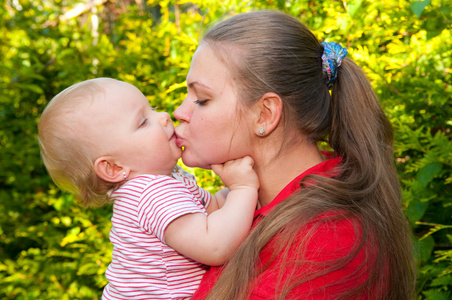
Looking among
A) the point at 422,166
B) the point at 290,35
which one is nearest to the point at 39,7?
the point at 290,35

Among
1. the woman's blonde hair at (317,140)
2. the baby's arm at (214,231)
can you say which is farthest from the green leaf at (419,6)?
the baby's arm at (214,231)

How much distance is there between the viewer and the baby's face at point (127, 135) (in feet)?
6.33

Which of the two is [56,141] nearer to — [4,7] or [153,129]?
[153,129]

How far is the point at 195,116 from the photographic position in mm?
1920

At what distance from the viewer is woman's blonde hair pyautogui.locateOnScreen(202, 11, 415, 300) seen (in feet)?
5.37

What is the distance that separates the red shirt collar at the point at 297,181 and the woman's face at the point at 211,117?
22cm

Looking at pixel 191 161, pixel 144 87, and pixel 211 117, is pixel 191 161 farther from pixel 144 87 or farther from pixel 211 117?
pixel 144 87

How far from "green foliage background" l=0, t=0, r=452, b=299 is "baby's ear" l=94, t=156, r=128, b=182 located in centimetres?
71

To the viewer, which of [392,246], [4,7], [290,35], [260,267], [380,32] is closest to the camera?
[260,267]

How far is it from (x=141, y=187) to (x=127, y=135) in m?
0.22

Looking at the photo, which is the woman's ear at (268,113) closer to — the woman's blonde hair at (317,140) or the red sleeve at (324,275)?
the woman's blonde hair at (317,140)

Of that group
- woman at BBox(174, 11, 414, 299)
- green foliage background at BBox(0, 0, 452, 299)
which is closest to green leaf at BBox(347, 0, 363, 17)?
green foliage background at BBox(0, 0, 452, 299)

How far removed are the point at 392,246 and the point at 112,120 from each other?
111 centimetres

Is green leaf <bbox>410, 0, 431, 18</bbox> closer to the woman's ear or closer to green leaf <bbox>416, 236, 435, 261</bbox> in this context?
the woman's ear
